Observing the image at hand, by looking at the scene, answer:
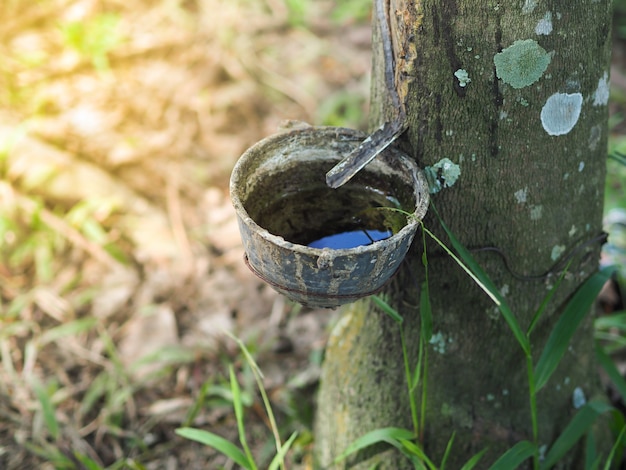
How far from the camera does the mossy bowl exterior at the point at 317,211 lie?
4.12 ft

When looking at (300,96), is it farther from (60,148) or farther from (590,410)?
(590,410)

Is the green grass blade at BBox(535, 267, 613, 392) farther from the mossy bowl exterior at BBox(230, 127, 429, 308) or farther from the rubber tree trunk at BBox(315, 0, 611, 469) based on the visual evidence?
the mossy bowl exterior at BBox(230, 127, 429, 308)

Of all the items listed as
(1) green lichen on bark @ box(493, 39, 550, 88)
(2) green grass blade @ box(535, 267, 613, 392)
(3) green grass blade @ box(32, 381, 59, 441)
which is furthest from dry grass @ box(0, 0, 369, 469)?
(1) green lichen on bark @ box(493, 39, 550, 88)

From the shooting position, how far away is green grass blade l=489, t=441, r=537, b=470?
1.60m

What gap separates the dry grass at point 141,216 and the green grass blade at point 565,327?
38.7 inches

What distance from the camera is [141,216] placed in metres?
3.04

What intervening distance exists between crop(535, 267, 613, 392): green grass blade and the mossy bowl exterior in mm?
534

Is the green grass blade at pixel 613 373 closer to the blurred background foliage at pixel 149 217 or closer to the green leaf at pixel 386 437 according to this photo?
the blurred background foliage at pixel 149 217

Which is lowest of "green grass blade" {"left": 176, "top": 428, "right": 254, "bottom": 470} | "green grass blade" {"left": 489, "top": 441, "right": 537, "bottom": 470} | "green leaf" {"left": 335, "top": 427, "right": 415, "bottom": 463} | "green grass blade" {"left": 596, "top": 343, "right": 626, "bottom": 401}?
"green grass blade" {"left": 176, "top": 428, "right": 254, "bottom": 470}

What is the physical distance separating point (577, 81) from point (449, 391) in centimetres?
91

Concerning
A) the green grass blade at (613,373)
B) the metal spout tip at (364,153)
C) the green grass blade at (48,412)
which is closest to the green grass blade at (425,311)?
the metal spout tip at (364,153)

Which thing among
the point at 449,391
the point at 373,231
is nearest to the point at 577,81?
the point at 373,231

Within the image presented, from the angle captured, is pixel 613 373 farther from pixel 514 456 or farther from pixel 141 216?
pixel 141 216

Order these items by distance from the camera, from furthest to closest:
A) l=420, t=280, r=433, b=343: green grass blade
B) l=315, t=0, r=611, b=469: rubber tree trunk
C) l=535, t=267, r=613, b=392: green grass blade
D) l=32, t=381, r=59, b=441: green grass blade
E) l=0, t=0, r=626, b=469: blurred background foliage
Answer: l=0, t=0, r=626, b=469: blurred background foliage < l=32, t=381, r=59, b=441: green grass blade < l=535, t=267, r=613, b=392: green grass blade < l=420, t=280, r=433, b=343: green grass blade < l=315, t=0, r=611, b=469: rubber tree trunk
